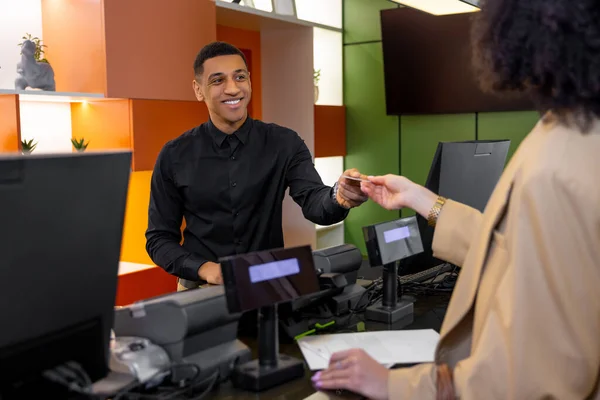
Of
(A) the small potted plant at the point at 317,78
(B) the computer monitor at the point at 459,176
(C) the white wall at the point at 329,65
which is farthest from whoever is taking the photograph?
(C) the white wall at the point at 329,65

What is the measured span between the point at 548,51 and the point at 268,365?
2.71 feet

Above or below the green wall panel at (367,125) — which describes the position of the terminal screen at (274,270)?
below

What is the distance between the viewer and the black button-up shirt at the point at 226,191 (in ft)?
8.20

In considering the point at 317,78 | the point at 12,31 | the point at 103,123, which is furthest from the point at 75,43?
the point at 317,78

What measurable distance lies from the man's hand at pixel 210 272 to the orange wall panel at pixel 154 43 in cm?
146

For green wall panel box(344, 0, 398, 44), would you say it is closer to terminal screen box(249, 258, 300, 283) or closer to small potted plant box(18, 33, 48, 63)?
small potted plant box(18, 33, 48, 63)

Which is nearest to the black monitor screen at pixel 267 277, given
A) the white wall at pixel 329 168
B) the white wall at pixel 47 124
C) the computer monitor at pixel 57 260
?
the computer monitor at pixel 57 260

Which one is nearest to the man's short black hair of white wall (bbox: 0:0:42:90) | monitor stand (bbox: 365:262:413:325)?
monitor stand (bbox: 365:262:413:325)

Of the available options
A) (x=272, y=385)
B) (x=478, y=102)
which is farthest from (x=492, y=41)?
(x=478, y=102)

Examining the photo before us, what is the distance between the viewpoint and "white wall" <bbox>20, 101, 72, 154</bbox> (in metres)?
3.38

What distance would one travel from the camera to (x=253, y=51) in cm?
507

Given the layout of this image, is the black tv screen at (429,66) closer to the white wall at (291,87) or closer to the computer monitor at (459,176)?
the white wall at (291,87)

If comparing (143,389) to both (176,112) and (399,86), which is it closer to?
(176,112)

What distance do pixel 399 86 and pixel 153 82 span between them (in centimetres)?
275
